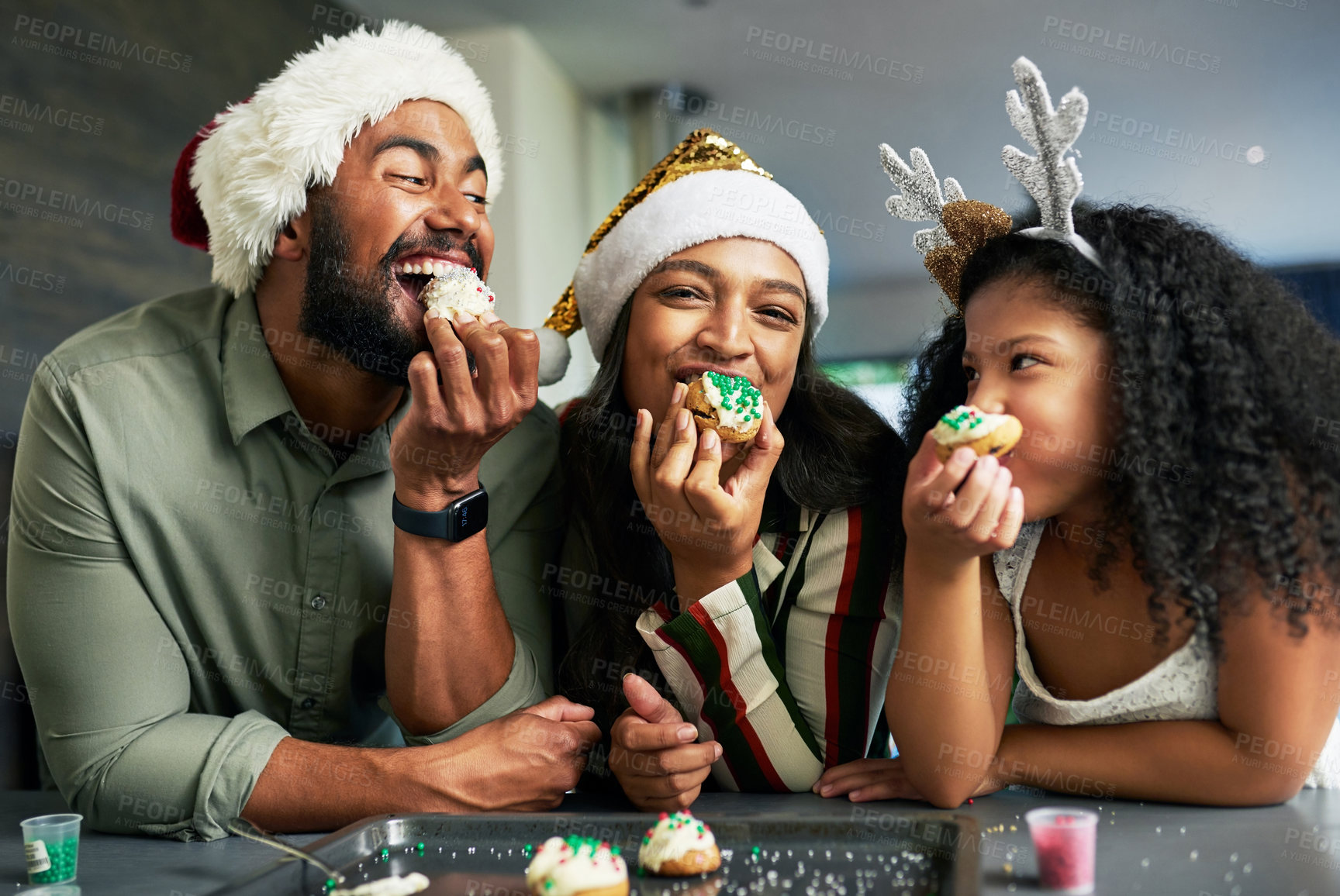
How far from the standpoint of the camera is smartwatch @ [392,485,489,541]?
1.72m

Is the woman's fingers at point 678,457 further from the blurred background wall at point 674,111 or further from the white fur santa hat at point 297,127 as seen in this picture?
the blurred background wall at point 674,111

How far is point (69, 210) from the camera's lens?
128 inches

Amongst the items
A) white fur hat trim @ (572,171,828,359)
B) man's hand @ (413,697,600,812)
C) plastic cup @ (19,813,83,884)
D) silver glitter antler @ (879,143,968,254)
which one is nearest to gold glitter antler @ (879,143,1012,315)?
silver glitter antler @ (879,143,968,254)

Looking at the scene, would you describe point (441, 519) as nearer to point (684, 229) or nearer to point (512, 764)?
point (512, 764)

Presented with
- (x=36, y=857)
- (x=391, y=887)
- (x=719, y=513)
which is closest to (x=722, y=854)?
(x=391, y=887)

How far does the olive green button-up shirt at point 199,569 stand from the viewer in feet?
5.17

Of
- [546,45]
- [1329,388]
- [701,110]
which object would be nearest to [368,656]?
[1329,388]

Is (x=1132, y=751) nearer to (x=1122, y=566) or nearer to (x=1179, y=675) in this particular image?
(x=1179, y=675)

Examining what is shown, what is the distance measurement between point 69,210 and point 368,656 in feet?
7.40

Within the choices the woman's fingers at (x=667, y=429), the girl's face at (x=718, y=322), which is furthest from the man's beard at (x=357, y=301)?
the woman's fingers at (x=667, y=429)

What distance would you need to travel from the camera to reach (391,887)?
113cm

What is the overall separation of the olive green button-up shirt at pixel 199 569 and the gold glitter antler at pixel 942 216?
91 centimetres

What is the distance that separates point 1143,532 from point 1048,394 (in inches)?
9.7

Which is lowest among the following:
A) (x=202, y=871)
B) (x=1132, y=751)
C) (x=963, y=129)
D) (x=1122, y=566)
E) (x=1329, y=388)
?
(x=202, y=871)
